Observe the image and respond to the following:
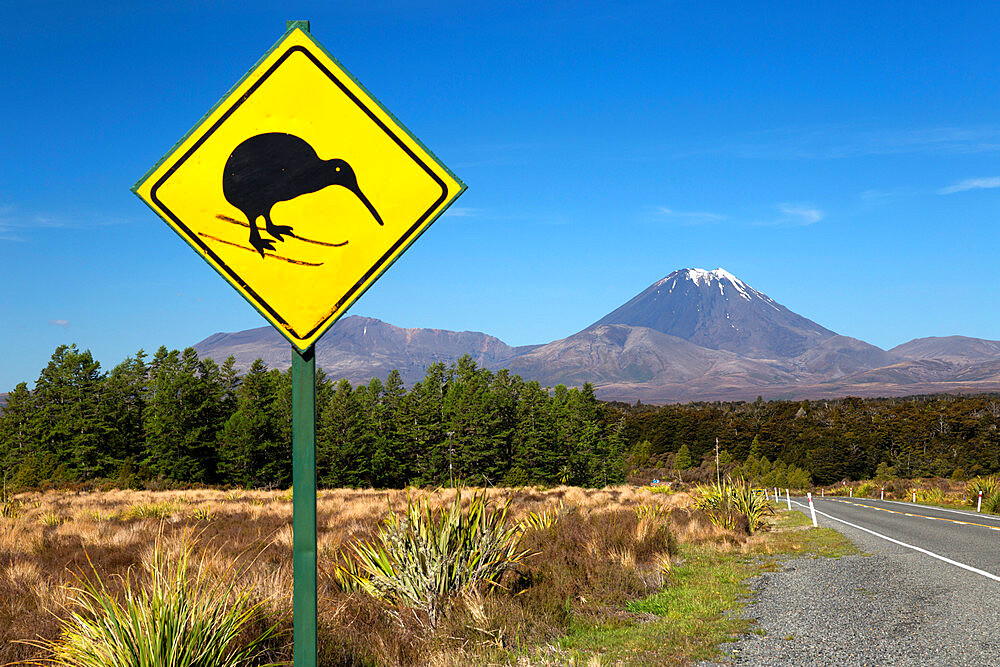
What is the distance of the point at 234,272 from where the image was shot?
7.53 feet

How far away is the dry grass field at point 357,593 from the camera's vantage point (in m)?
5.61

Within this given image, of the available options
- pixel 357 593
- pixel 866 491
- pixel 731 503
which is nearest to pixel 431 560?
pixel 357 593

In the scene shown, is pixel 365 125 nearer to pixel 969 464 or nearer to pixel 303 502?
pixel 303 502

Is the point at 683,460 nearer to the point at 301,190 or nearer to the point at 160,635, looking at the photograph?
the point at 160,635

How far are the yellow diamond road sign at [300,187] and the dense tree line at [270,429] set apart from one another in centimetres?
5858

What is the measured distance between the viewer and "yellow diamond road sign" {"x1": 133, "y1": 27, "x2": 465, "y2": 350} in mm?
2297

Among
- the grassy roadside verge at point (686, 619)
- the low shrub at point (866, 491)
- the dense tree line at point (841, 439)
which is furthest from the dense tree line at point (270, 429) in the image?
the grassy roadside verge at point (686, 619)

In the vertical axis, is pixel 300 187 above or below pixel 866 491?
above

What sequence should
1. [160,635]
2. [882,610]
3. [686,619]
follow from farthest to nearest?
[882,610] → [686,619] → [160,635]

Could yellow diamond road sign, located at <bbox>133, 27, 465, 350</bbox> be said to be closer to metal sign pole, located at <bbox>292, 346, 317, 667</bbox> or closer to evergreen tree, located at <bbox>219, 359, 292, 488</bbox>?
metal sign pole, located at <bbox>292, 346, 317, 667</bbox>

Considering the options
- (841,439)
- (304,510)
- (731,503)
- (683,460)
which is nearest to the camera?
(304,510)

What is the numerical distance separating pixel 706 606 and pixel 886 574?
387cm

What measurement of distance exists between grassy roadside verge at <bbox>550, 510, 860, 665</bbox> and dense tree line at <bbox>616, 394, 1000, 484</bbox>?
7956cm

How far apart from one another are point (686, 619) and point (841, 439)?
102029 mm
